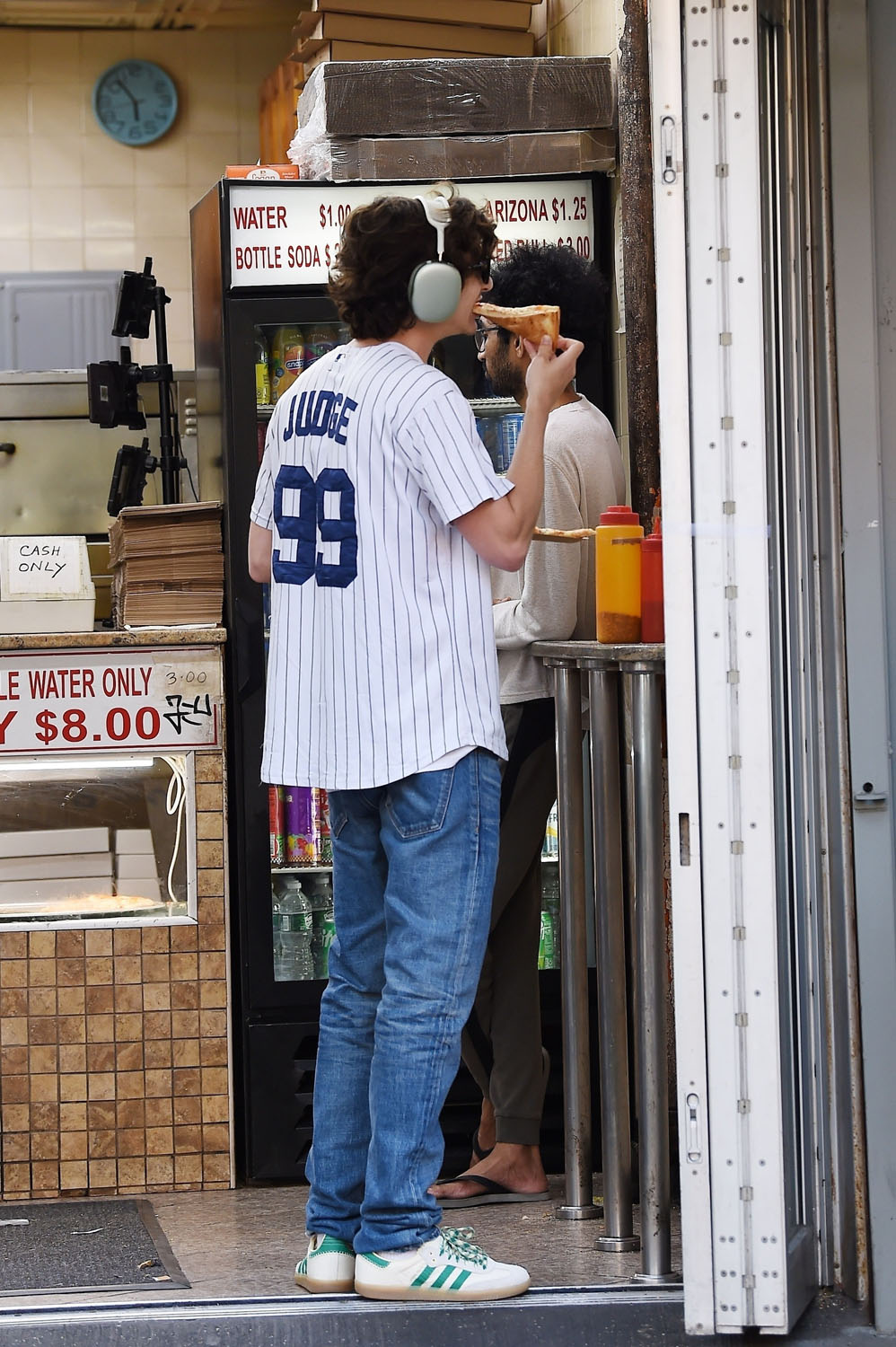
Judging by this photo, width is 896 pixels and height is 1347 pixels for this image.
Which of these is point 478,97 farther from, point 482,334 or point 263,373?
point 263,373

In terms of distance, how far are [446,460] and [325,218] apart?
1455mm

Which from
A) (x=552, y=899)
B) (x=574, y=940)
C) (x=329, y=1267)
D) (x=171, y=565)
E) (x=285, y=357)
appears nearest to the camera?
(x=329, y=1267)

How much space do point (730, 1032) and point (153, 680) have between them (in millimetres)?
1716

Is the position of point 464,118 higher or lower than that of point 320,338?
higher

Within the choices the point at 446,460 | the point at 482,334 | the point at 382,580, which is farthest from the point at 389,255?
the point at 482,334

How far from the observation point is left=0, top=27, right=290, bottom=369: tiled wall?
6676 millimetres

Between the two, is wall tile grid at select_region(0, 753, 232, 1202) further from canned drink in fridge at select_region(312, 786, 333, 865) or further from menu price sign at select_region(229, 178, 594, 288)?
menu price sign at select_region(229, 178, 594, 288)

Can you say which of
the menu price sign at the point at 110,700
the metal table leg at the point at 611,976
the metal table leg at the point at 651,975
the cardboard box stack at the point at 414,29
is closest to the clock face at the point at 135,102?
the cardboard box stack at the point at 414,29

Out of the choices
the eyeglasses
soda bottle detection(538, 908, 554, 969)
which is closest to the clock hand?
the eyeglasses

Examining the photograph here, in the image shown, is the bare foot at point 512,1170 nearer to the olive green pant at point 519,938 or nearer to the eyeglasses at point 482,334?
the olive green pant at point 519,938

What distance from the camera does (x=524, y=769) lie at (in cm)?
326

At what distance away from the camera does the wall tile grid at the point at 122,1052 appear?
3.61m

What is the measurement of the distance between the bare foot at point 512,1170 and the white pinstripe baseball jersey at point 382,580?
108 centimetres

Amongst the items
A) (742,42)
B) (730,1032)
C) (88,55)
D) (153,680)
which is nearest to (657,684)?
(730,1032)
